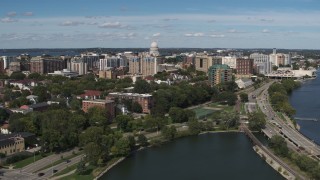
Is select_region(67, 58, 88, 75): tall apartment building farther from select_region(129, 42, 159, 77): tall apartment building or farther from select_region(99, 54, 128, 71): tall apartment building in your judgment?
select_region(129, 42, 159, 77): tall apartment building

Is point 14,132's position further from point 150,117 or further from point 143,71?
point 143,71

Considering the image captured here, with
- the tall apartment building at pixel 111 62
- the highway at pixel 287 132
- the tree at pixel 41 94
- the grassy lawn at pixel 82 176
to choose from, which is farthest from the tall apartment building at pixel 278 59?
the grassy lawn at pixel 82 176

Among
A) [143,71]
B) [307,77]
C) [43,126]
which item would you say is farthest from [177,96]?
[307,77]

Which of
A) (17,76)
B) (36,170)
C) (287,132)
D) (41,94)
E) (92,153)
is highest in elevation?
(17,76)

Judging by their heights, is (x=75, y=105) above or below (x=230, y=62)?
below

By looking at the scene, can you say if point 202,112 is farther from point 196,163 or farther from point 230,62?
point 230,62

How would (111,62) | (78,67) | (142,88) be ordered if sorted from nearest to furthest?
1. (142,88)
2. (78,67)
3. (111,62)

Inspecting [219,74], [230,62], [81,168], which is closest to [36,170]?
[81,168]
